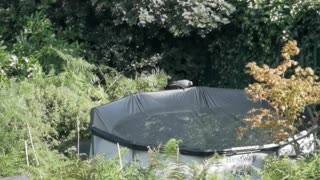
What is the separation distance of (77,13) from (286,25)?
3.48 meters

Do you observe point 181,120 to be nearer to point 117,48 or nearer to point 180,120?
point 180,120

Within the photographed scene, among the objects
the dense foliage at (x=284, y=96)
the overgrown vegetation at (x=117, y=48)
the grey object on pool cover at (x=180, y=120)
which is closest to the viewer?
the dense foliage at (x=284, y=96)

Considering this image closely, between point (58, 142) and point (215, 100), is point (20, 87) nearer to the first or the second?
point (58, 142)

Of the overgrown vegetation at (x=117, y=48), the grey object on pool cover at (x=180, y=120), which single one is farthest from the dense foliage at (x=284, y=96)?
the overgrown vegetation at (x=117, y=48)

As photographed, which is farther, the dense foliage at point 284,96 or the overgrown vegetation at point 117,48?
the overgrown vegetation at point 117,48

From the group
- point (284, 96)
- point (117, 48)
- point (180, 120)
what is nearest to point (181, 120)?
point (180, 120)

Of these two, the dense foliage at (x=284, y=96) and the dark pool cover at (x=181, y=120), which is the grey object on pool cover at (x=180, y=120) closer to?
the dark pool cover at (x=181, y=120)

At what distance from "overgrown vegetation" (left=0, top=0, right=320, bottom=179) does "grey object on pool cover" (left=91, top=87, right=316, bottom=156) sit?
0.61m

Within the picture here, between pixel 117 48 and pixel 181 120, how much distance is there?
116 inches

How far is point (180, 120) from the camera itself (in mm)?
7391

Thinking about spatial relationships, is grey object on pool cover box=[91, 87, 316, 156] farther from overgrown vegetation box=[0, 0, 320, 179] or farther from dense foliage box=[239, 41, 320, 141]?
dense foliage box=[239, 41, 320, 141]

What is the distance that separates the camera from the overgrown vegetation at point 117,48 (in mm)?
8008

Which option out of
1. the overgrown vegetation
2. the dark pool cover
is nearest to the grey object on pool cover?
the dark pool cover

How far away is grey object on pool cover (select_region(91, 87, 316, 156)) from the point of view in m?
6.28
